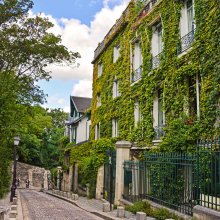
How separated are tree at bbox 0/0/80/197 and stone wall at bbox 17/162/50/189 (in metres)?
25.6

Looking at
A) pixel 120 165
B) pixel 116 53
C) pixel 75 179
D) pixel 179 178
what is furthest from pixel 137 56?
pixel 75 179

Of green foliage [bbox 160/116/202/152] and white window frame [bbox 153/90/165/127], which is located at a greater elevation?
white window frame [bbox 153/90/165/127]

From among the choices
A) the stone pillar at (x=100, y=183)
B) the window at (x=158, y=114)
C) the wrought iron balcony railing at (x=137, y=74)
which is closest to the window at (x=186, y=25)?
the window at (x=158, y=114)

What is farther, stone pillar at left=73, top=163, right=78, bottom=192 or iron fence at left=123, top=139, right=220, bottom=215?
stone pillar at left=73, top=163, right=78, bottom=192

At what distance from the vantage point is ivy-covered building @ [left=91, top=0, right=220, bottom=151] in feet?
37.6

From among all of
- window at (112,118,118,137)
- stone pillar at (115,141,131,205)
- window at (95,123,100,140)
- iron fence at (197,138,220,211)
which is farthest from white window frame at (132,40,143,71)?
iron fence at (197,138,220,211)

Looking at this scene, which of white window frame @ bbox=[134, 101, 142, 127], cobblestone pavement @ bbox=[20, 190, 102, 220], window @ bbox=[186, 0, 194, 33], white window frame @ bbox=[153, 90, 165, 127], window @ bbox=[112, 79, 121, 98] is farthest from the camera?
window @ bbox=[112, 79, 121, 98]

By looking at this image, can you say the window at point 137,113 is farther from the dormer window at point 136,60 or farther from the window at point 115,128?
the window at point 115,128

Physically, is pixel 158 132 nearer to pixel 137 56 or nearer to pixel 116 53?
pixel 137 56

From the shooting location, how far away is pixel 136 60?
18797 mm

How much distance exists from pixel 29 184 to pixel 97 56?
90.2 feet

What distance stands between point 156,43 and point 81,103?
24360 mm

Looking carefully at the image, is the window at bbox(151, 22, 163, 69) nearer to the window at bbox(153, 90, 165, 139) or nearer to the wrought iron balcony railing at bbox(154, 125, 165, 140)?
the window at bbox(153, 90, 165, 139)

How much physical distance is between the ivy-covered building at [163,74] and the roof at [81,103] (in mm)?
14483
